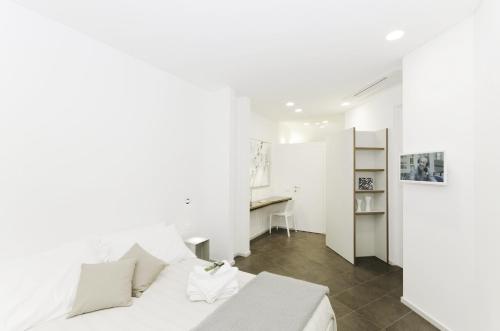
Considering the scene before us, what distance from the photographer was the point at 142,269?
1941mm

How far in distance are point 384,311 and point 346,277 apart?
789 mm

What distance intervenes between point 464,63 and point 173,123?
320 cm

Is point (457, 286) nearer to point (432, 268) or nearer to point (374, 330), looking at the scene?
point (432, 268)

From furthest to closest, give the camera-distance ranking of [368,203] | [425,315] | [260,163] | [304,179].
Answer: [304,179] < [260,163] < [368,203] < [425,315]

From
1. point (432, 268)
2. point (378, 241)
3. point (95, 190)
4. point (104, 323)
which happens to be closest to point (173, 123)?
point (95, 190)

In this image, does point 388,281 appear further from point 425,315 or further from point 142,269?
point 142,269

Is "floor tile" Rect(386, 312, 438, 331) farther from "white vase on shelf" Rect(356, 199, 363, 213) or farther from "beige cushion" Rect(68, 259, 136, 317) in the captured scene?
"beige cushion" Rect(68, 259, 136, 317)

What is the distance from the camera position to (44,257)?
5.64ft

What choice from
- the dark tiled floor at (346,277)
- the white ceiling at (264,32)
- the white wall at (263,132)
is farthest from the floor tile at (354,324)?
the white wall at (263,132)

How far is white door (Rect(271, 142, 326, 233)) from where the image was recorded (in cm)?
541

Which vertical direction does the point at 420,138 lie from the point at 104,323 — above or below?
above

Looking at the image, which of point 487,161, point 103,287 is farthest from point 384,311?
point 103,287

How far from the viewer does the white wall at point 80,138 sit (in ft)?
5.71

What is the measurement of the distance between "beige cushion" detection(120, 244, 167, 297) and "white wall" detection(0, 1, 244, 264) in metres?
0.48
